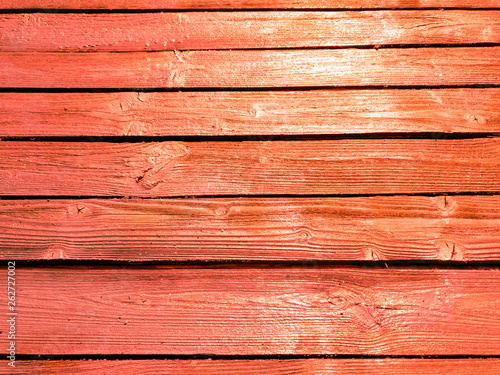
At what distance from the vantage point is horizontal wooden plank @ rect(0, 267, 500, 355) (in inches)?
46.3

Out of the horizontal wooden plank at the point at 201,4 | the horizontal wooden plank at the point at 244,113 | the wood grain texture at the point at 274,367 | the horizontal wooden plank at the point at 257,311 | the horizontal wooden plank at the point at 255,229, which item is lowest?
the wood grain texture at the point at 274,367

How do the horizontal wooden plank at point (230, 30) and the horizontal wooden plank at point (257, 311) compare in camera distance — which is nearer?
the horizontal wooden plank at point (257, 311)

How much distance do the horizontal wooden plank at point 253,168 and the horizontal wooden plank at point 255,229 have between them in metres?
0.06

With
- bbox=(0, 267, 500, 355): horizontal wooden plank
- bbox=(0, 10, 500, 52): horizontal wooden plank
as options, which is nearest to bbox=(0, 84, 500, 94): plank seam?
bbox=(0, 10, 500, 52): horizontal wooden plank

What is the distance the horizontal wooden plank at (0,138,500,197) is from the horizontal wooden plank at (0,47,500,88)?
0.95ft

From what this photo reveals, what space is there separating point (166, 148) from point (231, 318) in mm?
785

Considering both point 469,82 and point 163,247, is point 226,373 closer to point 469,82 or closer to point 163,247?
point 163,247

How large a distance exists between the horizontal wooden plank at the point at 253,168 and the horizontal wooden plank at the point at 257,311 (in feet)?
1.16

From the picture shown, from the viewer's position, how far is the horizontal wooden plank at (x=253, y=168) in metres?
1.22

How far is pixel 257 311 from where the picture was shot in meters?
1.20

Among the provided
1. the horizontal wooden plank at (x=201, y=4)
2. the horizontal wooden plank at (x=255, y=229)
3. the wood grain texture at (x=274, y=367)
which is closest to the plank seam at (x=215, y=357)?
the wood grain texture at (x=274, y=367)

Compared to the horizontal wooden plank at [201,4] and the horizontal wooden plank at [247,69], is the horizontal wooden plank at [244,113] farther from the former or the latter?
the horizontal wooden plank at [201,4]

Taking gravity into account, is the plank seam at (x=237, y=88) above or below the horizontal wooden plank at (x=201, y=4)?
below

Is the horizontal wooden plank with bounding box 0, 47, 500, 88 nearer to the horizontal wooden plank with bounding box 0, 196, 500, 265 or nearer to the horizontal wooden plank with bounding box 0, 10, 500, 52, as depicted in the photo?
the horizontal wooden plank with bounding box 0, 10, 500, 52
